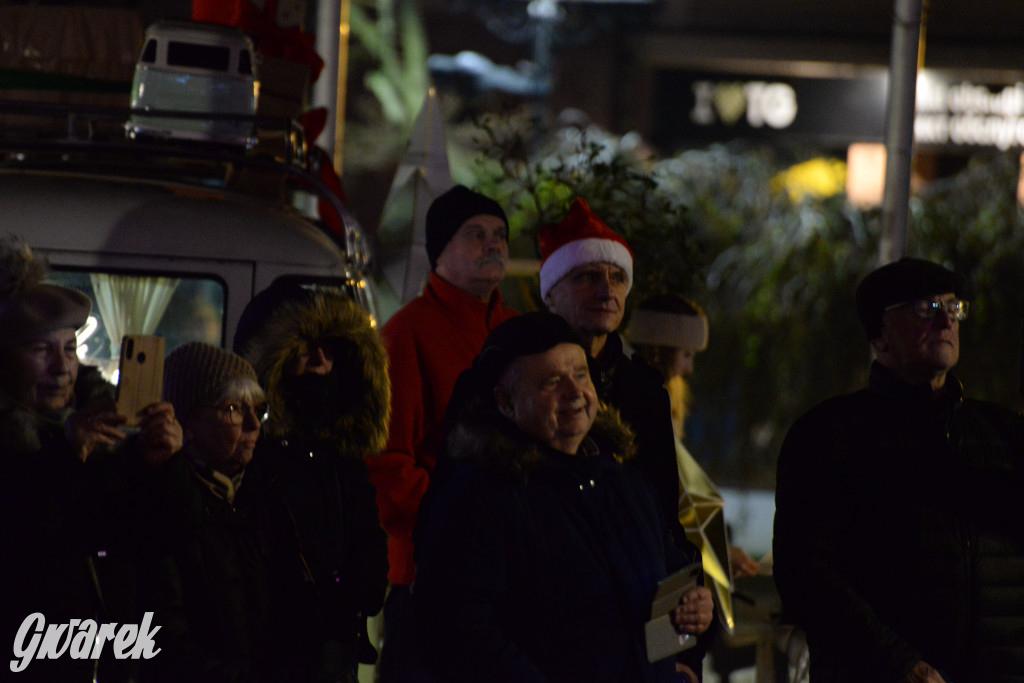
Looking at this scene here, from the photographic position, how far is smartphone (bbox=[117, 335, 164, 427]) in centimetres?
331

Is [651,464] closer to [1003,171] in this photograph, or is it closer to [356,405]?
[356,405]

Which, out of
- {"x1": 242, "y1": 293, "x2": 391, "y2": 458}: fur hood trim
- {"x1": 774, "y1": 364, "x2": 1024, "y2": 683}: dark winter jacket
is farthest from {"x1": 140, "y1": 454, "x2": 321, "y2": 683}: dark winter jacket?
{"x1": 774, "y1": 364, "x2": 1024, "y2": 683}: dark winter jacket

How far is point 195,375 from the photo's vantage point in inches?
141

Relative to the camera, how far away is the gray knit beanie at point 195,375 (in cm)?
356

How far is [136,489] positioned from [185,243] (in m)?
1.76

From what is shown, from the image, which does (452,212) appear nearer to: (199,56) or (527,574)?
(199,56)

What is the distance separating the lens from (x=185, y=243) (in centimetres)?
499

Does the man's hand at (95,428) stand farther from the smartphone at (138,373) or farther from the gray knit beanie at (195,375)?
the gray knit beanie at (195,375)

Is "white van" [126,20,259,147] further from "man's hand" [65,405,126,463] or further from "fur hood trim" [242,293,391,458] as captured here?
"man's hand" [65,405,126,463]

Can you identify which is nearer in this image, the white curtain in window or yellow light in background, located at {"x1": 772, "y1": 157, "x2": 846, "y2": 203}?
the white curtain in window

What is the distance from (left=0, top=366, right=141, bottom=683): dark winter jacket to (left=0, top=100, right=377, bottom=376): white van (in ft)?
4.32

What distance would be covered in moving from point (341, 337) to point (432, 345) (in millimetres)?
486

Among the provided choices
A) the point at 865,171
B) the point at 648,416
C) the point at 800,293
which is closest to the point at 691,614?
the point at 648,416

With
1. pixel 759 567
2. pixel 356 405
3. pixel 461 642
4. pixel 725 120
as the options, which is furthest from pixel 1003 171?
pixel 461 642
